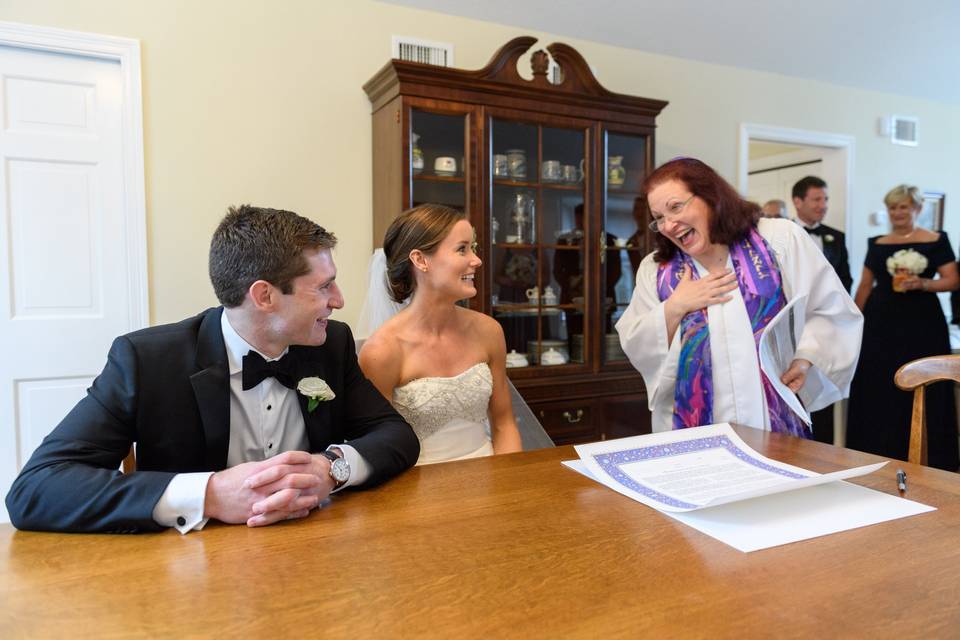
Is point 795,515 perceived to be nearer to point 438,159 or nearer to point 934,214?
point 438,159

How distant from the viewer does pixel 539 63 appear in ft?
9.85

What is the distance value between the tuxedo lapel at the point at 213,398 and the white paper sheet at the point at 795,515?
0.82 meters

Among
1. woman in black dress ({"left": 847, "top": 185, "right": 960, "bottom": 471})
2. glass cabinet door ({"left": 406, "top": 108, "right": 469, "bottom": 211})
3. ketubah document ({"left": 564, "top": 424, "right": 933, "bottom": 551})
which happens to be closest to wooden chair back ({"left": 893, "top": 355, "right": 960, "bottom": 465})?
ketubah document ({"left": 564, "top": 424, "right": 933, "bottom": 551})

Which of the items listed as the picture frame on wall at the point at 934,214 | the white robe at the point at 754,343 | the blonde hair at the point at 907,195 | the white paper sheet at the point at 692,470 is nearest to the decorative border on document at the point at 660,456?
the white paper sheet at the point at 692,470

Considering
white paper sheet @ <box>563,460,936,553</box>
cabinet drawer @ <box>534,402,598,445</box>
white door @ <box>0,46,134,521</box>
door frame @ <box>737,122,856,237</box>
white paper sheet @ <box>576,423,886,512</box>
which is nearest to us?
white paper sheet @ <box>563,460,936,553</box>

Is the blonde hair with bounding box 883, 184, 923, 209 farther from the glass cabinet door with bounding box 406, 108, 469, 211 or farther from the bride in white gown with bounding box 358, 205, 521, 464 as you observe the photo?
the bride in white gown with bounding box 358, 205, 521, 464

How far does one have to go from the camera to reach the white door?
258cm

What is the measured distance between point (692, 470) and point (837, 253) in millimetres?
3232

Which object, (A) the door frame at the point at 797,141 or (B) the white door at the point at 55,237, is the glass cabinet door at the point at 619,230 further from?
(B) the white door at the point at 55,237

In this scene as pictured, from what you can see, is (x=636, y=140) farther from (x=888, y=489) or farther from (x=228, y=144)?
(x=888, y=489)

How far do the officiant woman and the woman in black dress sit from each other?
2173 mm

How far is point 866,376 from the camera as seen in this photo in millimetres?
3738

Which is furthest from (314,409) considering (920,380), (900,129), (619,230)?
(900,129)

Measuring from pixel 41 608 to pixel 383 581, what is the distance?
1.26ft
